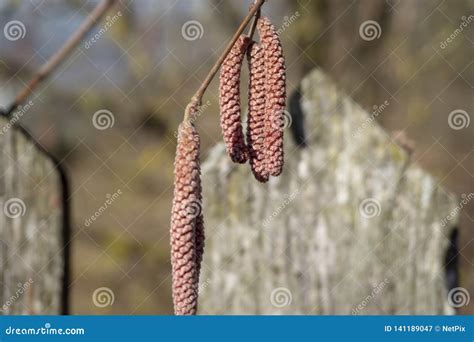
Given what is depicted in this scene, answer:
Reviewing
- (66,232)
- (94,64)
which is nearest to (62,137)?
(94,64)

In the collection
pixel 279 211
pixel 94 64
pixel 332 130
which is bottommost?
pixel 279 211

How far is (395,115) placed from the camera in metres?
3.47

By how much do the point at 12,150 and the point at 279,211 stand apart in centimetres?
57

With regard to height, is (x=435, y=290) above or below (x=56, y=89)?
below

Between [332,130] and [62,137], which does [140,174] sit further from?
[332,130]

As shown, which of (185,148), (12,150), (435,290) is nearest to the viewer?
(185,148)
